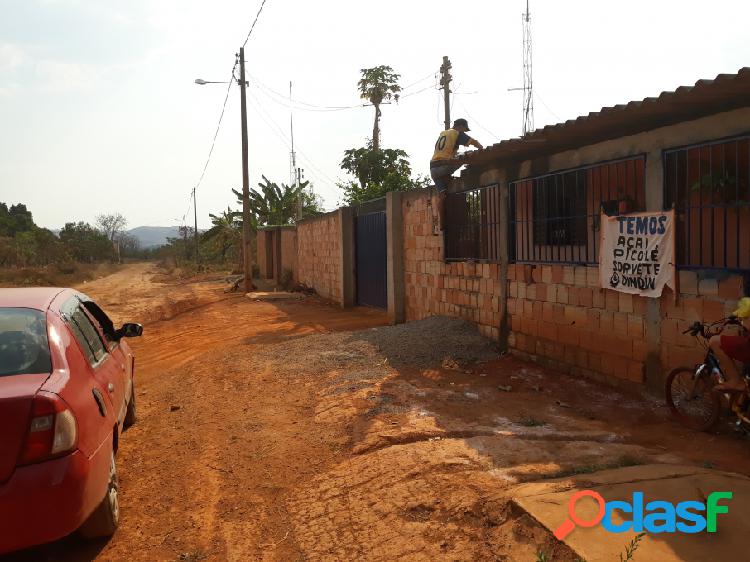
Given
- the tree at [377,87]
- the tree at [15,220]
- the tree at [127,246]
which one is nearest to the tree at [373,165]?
the tree at [377,87]

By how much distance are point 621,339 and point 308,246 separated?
1412 centimetres

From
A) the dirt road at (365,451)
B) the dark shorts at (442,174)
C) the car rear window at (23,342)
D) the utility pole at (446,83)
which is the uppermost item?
the utility pole at (446,83)

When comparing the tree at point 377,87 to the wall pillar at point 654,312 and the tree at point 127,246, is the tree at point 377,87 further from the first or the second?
the tree at point 127,246

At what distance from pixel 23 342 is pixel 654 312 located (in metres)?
5.17

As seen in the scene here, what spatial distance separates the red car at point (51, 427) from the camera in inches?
107

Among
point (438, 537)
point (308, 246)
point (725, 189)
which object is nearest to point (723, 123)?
point (725, 189)

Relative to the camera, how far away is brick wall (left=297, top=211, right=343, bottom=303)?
629 inches

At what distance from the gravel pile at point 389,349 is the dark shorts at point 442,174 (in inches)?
82.3

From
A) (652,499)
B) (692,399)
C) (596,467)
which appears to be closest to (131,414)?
(596,467)

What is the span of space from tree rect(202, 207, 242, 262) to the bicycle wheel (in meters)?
28.9

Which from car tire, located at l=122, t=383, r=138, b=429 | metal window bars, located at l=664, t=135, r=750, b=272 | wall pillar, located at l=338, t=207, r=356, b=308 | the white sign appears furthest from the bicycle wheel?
wall pillar, located at l=338, t=207, r=356, b=308

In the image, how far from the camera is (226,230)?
33.1 m

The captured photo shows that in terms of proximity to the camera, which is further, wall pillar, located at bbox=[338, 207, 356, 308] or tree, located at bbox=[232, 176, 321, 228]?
tree, located at bbox=[232, 176, 321, 228]

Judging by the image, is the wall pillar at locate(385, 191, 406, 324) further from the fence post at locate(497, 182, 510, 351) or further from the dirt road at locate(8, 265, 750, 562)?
the fence post at locate(497, 182, 510, 351)
